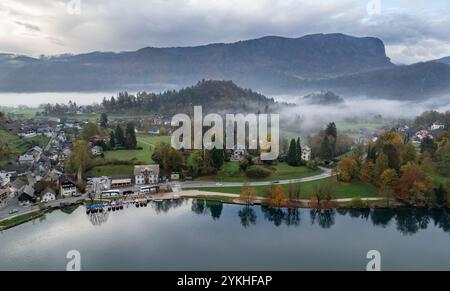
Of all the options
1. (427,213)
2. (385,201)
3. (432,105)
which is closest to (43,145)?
(385,201)

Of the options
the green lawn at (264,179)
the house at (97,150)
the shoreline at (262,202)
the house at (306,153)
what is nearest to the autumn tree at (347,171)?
the green lawn at (264,179)

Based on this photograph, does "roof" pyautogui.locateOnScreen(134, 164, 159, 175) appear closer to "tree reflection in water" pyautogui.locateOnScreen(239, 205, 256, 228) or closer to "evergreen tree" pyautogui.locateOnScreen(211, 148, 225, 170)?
"evergreen tree" pyautogui.locateOnScreen(211, 148, 225, 170)

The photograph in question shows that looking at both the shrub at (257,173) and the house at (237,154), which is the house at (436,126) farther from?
the shrub at (257,173)

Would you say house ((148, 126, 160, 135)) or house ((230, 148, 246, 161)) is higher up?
house ((148, 126, 160, 135))

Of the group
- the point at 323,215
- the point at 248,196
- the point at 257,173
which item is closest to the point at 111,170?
the point at 257,173

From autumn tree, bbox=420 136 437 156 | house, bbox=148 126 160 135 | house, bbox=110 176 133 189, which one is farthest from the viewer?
house, bbox=148 126 160 135

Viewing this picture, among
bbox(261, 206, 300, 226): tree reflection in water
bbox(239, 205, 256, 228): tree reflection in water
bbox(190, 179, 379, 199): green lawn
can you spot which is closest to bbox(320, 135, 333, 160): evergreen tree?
bbox(190, 179, 379, 199): green lawn
